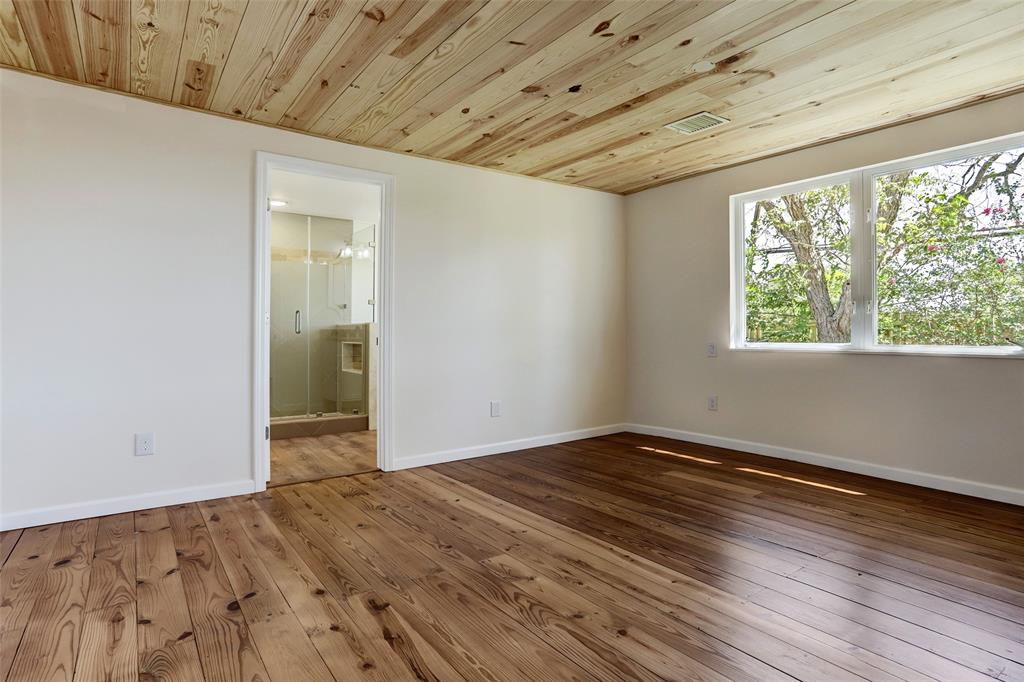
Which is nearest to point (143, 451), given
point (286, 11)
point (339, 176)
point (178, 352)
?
point (178, 352)

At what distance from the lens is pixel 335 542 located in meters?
2.53

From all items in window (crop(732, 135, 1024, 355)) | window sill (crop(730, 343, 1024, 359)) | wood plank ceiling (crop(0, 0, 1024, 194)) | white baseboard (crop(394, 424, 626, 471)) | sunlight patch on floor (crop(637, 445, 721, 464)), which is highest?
wood plank ceiling (crop(0, 0, 1024, 194))

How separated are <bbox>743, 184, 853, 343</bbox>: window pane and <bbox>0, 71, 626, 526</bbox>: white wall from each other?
86.8 inches

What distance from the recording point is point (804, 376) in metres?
4.06

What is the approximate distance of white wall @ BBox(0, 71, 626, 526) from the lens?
2764 mm

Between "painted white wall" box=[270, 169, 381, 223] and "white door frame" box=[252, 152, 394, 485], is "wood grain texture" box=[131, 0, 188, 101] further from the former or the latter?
"painted white wall" box=[270, 169, 381, 223]

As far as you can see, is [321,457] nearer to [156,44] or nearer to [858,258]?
[156,44]

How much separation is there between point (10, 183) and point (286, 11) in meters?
1.75

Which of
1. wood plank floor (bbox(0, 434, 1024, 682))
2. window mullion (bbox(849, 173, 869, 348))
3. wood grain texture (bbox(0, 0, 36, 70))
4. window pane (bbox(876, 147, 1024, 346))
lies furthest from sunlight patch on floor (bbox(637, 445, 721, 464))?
wood grain texture (bbox(0, 0, 36, 70))

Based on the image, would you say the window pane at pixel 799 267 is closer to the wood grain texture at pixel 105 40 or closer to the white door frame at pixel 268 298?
the white door frame at pixel 268 298

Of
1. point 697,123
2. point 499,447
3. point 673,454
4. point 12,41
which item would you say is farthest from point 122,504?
point 697,123

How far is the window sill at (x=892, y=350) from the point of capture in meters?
3.18

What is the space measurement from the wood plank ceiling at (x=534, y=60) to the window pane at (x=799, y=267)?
0.59 meters

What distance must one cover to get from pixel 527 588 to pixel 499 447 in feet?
7.97
